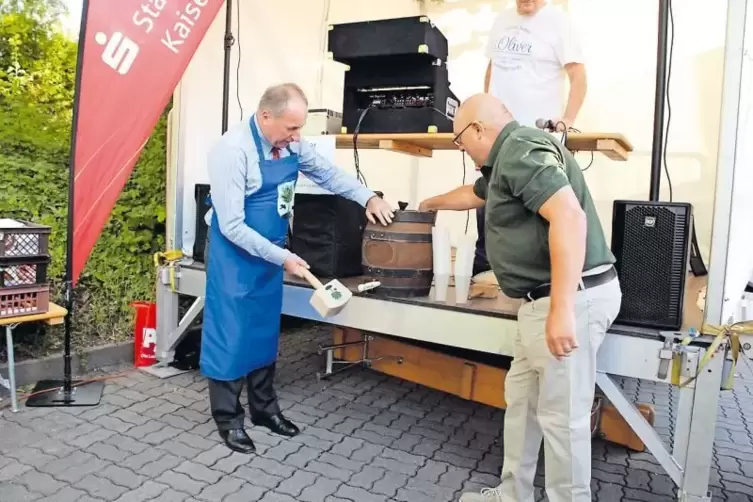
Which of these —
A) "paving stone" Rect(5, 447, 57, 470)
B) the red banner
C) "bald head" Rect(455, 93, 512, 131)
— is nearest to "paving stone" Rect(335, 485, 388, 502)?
"paving stone" Rect(5, 447, 57, 470)

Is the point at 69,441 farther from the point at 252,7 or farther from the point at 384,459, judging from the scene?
the point at 252,7

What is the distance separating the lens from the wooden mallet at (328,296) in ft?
7.90

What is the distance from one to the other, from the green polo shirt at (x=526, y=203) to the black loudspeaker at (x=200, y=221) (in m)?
2.23

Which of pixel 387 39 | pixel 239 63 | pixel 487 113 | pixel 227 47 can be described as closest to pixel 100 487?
pixel 487 113

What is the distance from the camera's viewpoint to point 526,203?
1.71 meters

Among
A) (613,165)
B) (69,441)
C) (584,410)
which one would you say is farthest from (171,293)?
(613,165)

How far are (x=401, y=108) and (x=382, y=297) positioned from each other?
43.8 inches

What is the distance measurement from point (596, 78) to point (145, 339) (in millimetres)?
3767

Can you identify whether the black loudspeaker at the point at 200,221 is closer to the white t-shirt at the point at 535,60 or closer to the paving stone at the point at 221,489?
the paving stone at the point at 221,489

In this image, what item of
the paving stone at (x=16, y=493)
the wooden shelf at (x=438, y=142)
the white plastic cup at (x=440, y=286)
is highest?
the wooden shelf at (x=438, y=142)

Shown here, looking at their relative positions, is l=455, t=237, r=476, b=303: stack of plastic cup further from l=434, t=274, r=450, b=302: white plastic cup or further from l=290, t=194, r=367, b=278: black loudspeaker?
l=290, t=194, r=367, b=278: black loudspeaker

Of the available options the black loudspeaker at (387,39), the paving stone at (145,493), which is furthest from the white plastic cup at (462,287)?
the paving stone at (145,493)

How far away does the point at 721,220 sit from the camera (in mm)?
1989

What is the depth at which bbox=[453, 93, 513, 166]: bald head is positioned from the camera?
1918 mm
